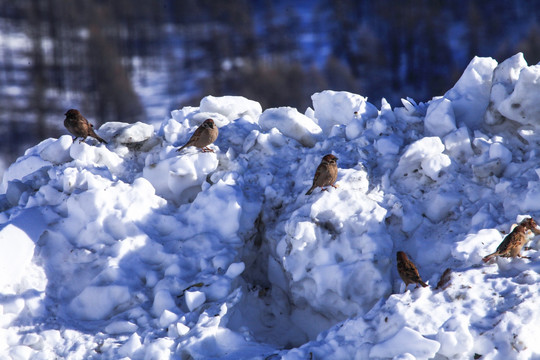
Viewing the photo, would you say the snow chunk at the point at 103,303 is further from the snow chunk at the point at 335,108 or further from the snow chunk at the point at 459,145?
the snow chunk at the point at 459,145

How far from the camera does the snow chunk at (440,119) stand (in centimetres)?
400

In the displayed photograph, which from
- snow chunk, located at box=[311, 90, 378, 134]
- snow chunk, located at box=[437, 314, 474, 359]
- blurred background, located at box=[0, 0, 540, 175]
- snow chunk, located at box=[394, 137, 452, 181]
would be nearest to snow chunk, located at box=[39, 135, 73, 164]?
snow chunk, located at box=[311, 90, 378, 134]

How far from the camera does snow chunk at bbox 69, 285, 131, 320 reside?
3443 millimetres

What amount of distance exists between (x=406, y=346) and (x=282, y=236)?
3.79 ft

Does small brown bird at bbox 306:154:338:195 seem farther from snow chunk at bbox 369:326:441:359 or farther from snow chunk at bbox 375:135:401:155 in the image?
snow chunk at bbox 369:326:441:359

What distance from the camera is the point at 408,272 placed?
3139 mm

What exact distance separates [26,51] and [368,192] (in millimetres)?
24426

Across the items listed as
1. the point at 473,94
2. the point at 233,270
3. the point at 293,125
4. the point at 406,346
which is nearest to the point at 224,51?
the point at 293,125

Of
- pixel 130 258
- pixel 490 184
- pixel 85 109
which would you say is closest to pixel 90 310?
pixel 130 258

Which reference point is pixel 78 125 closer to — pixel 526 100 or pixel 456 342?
pixel 456 342

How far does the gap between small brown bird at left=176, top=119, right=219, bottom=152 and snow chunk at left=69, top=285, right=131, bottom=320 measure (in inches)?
39.1

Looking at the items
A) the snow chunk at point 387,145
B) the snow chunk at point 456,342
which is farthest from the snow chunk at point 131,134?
the snow chunk at point 456,342

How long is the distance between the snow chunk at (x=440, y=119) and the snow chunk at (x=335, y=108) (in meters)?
0.53

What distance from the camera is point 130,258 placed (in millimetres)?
3598
